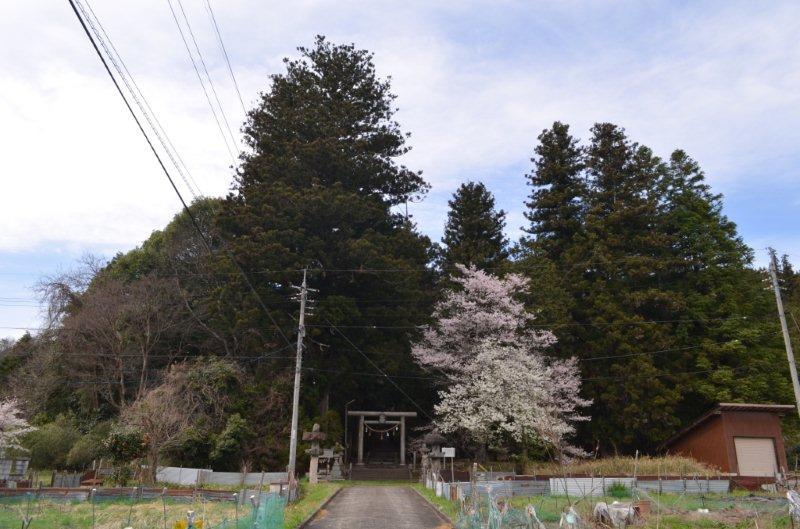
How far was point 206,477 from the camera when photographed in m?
21.5

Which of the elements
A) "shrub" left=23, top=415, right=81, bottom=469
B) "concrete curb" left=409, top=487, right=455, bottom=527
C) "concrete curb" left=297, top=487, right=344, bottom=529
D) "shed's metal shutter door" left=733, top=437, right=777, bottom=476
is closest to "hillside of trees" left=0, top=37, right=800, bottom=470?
"shrub" left=23, top=415, right=81, bottom=469

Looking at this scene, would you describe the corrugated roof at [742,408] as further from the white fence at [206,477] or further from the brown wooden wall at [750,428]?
the white fence at [206,477]

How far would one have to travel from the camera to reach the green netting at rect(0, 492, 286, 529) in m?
9.31

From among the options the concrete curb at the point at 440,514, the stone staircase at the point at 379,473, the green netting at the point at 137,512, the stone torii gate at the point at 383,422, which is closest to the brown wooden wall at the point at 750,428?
the concrete curb at the point at 440,514

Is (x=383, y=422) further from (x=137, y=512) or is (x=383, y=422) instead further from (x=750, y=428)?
(x=137, y=512)

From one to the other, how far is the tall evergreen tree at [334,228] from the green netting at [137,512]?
11.1m

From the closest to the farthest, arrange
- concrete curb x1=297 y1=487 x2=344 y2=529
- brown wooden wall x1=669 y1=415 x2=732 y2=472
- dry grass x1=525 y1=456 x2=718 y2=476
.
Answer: concrete curb x1=297 y1=487 x2=344 y2=529
dry grass x1=525 y1=456 x2=718 y2=476
brown wooden wall x1=669 y1=415 x2=732 y2=472

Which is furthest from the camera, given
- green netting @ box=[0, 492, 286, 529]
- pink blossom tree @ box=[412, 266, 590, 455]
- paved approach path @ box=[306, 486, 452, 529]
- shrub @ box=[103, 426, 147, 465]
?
pink blossom tree @ box=[412, 266, 590, 455]

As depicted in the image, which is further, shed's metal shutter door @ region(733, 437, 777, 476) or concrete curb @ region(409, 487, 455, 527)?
shed's metal shutter door @ region(733, 437, 777, 476)

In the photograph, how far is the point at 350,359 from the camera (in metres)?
28.9

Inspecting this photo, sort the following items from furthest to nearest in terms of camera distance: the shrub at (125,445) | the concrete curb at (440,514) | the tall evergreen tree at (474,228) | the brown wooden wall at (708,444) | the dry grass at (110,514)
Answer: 1. the tall evergreen tree at (474,228)
2. the brown wooden wall at (708,444)
3. the shrub at (125,445)
4. the concrete curb at (440,514)
5. the dry grass at (110,514)

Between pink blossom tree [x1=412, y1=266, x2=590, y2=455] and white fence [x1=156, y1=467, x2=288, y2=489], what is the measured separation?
862 cm

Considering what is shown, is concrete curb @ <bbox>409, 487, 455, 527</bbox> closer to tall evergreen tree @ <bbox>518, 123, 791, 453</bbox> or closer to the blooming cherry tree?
tall evergreen tree @ <bbox>518, 123, 791, 453</bbox>

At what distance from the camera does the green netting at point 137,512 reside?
9312 mm
